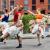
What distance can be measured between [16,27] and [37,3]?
63347mm

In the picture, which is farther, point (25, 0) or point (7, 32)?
point (25, 0)

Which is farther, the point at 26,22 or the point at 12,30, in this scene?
the point at 26,22

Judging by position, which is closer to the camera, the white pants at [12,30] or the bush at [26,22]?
the white pants at [12,30]

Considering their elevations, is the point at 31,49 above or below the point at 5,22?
below

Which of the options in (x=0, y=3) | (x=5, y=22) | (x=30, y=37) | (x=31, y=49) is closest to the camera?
(x=31, y=49)

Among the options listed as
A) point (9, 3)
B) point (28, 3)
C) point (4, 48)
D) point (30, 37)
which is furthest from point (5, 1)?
point (4, 48)

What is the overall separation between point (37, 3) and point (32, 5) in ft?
4.84

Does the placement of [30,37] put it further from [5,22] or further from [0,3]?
[0,3]

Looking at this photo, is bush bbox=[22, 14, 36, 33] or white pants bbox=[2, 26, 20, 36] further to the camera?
bush bbox=[22, 14, 36, 33]

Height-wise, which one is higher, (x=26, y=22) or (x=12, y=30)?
(x=12, y=30)

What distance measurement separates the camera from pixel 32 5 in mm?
74125

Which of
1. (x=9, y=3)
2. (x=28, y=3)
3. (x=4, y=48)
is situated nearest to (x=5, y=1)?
(x=9, y=3)

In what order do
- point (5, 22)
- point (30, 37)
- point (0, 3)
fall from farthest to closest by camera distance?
point (0, 3) < point (30, 37) < point (5, 22)

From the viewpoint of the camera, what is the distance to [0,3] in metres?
73.4
